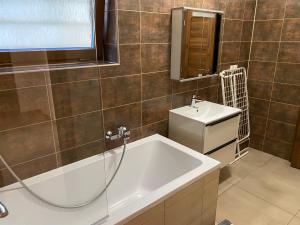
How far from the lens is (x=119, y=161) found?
191 centimetres

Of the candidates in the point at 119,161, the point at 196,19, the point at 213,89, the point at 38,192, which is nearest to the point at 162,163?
the point at 119,161

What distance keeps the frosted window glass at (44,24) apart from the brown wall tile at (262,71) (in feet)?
6.75

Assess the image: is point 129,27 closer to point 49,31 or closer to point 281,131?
point 49,31

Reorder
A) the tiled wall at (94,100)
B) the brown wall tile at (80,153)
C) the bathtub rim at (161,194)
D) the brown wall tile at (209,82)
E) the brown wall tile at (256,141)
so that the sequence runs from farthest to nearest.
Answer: the brown wall tile at (256,141) < the brown wall tile at (209,82) < the brown wall tile at (80,153) < the tiled wall at (94,100) < the bathtub rim at (161,194)

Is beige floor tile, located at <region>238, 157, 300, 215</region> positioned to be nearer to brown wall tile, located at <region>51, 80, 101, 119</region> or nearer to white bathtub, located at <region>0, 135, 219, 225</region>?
white bathtub, located at <region>0, 135, 219, 225</region>

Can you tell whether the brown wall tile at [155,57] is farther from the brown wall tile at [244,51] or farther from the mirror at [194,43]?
the brown wall tile at [244,51]

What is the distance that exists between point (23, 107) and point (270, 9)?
2.68 m

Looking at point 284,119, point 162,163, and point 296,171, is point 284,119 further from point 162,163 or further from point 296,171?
point 162,163

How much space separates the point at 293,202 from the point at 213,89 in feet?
4.42

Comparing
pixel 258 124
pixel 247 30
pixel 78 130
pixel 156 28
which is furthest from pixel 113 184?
pixel 247 30

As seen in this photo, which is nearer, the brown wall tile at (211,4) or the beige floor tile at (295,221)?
the beige floor tile at (295,221)

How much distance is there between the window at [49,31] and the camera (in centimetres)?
140

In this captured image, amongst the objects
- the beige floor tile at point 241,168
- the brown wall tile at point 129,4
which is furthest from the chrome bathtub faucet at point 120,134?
the beige floor tile at point 241,168

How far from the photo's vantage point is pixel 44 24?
4.89 ft
